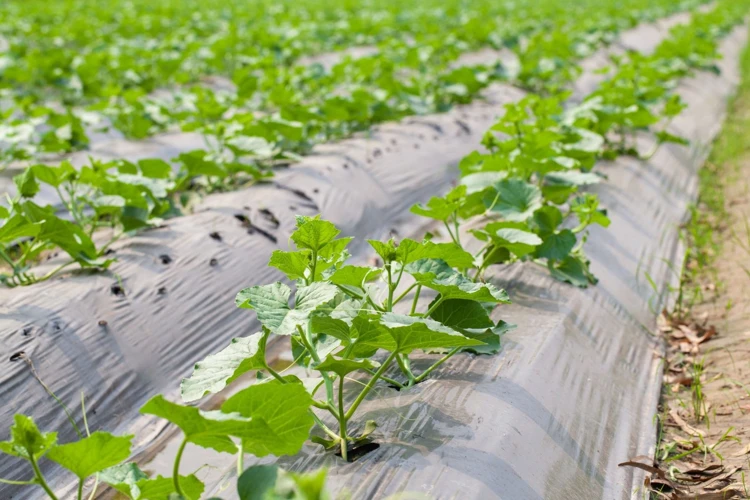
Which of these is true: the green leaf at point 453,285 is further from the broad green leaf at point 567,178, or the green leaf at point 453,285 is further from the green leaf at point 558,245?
the broad green leaf at point 567,178

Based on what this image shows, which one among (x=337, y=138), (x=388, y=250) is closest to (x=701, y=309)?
(x=388, y=250)

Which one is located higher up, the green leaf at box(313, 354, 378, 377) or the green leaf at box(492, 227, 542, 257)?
the green leaf at box(313, 354, 378, 377)

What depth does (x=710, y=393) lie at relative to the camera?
93.6 inches

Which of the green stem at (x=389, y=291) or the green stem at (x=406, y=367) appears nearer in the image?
the green stem at (x=389, y=291)

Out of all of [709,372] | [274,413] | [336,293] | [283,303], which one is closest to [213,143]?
[336,293]

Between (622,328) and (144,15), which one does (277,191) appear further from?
(144,15)

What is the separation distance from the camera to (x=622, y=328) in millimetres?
2592

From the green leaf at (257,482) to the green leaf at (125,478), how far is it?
256 mm

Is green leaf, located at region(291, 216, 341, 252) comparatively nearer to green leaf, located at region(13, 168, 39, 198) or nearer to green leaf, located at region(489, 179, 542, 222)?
green leaf, located at region(489, 179, 542, 222)

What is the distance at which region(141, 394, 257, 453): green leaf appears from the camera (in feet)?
3.64

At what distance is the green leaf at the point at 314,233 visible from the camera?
1604 millimetres

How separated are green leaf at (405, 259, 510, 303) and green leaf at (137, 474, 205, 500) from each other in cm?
70

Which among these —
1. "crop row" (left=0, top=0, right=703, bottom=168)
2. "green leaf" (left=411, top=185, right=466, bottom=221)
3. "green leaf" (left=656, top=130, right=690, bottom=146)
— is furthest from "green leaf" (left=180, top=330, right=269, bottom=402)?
"green leaf" (left=656, top=130, right=690, bottom=146)

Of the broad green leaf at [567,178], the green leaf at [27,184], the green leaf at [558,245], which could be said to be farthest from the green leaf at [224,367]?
the broad green leaf at [567,178]
